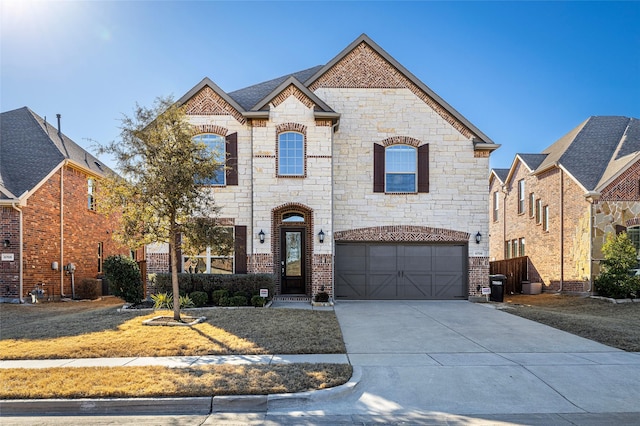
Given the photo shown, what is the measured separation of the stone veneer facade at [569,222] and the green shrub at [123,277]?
17.3 meters

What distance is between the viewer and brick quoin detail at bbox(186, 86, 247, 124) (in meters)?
15.0

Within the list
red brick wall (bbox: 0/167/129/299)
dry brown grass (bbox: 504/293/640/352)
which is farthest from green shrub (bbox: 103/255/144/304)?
dry brown grass (bbox: 504/293/640/352)

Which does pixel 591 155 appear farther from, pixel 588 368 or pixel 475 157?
pixel 588 368

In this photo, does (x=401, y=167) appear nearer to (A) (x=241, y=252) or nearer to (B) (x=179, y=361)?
(A) (x=241, y=252)

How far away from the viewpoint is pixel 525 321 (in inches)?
437

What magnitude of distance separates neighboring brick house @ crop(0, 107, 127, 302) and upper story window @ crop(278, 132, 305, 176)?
6.50 metres

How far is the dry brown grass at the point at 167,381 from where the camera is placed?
5.45 m

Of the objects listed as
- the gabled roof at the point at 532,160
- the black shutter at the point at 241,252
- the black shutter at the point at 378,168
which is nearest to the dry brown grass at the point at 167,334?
the black shutter at the point at 241,252

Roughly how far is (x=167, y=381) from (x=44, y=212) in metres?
13.5

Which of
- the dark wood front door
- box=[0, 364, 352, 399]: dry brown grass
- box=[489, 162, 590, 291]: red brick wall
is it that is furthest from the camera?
box=[489, 162, 590, 291]: red brick wall

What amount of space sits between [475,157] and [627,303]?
762 cm

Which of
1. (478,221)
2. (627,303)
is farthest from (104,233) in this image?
(627,303)

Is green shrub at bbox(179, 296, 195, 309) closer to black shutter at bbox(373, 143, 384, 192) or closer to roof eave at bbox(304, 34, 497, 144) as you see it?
black shutter at bbox(373, 143, 384, 192)

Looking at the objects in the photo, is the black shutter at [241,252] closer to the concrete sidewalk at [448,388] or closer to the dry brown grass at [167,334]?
the dry brown grass at [167,334]
